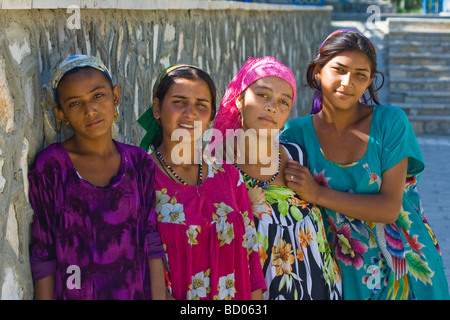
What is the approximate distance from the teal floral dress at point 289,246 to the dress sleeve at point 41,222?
84 centimetres

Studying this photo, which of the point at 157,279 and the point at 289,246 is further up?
the point at 289,246

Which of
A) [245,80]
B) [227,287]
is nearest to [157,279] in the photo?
[227,287]

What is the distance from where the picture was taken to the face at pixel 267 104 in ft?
8.53

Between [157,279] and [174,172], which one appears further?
[174,172]

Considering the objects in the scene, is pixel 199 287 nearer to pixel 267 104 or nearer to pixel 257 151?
Answer: pixel 257 151

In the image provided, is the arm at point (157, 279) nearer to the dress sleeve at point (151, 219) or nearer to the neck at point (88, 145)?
the dress sleeve at point (151, 219)

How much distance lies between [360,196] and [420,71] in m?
8.79

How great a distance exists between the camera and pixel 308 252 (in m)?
2.56

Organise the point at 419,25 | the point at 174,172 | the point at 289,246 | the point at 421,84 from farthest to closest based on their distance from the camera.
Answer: the point at 419,25 < the point at 421,84 < the point at 289,246 < the point at 174,172

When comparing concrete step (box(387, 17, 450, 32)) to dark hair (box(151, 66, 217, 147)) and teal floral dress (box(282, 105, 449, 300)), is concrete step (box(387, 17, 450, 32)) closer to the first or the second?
teal floral dress (box(282, 105, 449, 300))

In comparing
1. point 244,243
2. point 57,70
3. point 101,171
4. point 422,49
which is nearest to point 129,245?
point 101,171

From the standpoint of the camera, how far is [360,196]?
8.91 ft

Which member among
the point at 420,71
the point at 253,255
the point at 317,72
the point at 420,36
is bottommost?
the point at 253,255
